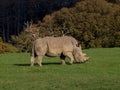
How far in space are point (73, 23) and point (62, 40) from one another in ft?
139

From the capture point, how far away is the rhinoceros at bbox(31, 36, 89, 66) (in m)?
20.7

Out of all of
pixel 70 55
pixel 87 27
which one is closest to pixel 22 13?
pixel 87 27

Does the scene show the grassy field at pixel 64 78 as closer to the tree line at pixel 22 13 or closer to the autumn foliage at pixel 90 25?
the autumn foliage at pixel 90 25

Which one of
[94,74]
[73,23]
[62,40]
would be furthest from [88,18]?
[94,74]

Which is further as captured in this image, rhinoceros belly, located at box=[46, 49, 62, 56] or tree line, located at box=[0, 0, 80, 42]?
tree line, located at box=[0, 0, 80, 42]

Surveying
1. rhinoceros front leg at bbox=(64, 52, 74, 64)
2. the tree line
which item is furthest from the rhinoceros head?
the tree line

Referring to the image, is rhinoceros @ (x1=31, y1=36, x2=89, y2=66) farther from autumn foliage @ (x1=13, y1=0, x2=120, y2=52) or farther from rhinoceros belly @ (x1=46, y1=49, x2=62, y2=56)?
autumn foliage @ (x1=13, y1=0, x2=120, y2=52)

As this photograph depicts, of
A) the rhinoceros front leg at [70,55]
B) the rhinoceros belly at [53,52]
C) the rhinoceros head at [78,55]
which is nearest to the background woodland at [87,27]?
the rhinoceros head at [78,55]

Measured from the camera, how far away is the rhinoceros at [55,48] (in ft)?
67.8

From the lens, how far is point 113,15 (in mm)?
62188

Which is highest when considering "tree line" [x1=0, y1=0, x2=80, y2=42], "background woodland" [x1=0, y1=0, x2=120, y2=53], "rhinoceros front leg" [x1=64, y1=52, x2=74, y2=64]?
"tree line" [x1=0, y1=0, x2=80, y2=42]

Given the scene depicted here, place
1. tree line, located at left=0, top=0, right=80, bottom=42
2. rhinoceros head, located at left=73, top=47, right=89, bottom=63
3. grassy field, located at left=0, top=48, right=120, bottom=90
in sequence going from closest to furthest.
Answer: grassy field, located at left=0, top=48, right=120, bottom=90 → rhinoceros head, located at left=73, top=47, right=89, bottom=63 → tree line, located at left=0, top=0, right=80, bottom=42

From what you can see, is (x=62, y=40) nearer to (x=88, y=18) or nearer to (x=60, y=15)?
(x=88, y=18)

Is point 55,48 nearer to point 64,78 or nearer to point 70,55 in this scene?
point 70,55
